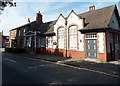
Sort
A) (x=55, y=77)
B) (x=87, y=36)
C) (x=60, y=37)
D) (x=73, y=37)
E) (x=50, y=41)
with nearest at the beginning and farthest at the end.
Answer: (x=55, y=77), (x=87, y=36), (x=73, y=37), (x=60, y=37), (x=50, y=41)

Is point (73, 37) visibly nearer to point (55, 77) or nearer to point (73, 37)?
point (73, 37)

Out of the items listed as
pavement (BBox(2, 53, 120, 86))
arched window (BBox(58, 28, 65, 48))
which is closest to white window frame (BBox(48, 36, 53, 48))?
arched window (BBox(58, 28, 65, 48))

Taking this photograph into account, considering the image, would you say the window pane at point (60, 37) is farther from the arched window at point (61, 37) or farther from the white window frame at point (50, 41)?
the white window frame at point (50, 41)

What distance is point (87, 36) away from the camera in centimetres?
1260

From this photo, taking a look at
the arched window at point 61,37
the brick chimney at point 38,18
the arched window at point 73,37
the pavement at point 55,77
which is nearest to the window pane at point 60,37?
the arched window at point 61,37

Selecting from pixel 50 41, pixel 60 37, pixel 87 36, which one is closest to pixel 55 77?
pixel 87 36

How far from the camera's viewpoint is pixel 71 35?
1438 centimetres

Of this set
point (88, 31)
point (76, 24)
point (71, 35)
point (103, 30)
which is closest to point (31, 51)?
point (71, 35)

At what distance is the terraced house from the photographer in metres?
11.3

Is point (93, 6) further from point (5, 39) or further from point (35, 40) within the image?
point (5, 39)

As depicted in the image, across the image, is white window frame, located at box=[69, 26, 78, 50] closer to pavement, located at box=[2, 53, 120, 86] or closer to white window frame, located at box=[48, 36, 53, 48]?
white window frame, located at box=[48, 36, 53, 48]

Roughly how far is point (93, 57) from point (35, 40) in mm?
12188

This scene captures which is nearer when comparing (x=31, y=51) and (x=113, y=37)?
(x=113, y=37)

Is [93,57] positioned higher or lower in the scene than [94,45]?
lower
